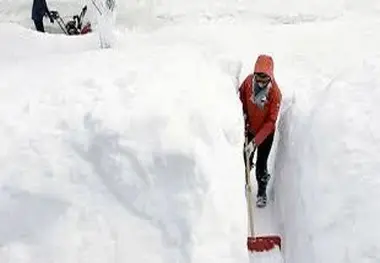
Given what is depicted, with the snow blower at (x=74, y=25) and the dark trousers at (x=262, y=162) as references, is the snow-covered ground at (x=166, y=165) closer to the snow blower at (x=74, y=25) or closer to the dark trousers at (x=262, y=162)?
the dark trousers at (x=262, y=162)

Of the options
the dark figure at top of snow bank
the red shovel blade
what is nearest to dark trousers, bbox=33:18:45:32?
the dark figure at top of snow bank

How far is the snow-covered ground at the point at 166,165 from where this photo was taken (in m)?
6.62

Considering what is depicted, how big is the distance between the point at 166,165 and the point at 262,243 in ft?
4.18

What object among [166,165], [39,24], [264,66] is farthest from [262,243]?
[39,24]

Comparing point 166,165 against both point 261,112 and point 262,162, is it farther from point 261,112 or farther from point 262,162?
point 262,162

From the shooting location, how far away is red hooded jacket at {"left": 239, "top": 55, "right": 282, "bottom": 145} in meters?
8.24

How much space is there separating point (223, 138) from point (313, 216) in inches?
42.1

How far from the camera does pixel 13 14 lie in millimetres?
13930

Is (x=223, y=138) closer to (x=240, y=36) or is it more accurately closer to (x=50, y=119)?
(x=50, y=119)

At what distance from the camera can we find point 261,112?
328 inches

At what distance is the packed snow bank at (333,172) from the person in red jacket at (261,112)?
0.68 ft

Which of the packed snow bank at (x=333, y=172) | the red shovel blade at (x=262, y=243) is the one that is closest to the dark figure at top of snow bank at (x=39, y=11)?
the packed snow bank at (x=333, y=172)

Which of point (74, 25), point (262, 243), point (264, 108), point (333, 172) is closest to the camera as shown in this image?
point (333, 172)

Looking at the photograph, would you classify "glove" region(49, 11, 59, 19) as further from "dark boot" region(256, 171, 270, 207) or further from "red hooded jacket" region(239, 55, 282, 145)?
"dark boot" region(256, 171, 270, 207)
